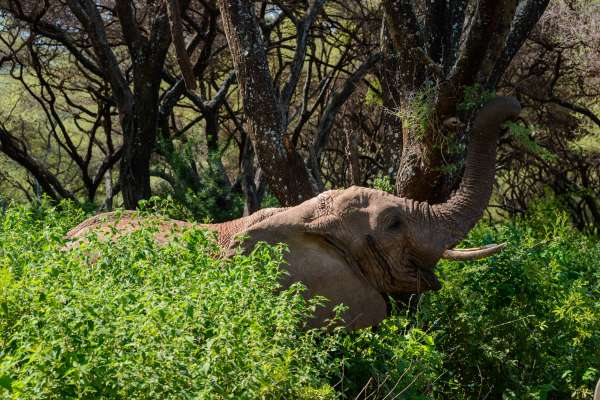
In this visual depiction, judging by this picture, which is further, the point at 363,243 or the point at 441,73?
the point at 441,73

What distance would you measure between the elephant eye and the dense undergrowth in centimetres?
58

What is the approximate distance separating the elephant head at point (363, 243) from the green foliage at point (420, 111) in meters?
1.39

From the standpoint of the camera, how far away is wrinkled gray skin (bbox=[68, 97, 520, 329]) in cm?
683

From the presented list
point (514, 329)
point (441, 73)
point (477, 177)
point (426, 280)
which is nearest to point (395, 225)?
point (426, 280)

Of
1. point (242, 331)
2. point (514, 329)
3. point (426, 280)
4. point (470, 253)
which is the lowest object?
point (514, 329)

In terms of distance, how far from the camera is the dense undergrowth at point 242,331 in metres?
4.37

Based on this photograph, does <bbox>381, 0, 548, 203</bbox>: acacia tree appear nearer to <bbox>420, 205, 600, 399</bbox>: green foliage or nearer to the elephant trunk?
the elephant trunk

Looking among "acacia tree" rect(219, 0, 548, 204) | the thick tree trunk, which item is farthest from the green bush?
the thick tree trunk

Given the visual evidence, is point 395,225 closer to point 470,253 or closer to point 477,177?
point 470,253

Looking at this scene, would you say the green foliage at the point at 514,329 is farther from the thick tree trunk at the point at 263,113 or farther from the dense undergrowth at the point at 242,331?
the thick tree trunk at the point at 263,113

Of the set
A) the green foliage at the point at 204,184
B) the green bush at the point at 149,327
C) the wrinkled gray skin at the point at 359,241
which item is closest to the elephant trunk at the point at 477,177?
the wrinkled gray skin at the point at 359,241

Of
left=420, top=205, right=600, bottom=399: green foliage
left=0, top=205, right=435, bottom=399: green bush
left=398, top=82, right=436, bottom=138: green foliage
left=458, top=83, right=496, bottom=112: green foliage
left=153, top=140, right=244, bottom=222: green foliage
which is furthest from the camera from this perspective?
left=153, top=140, right=244, bottom=222: green foliage

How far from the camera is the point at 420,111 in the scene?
838cm

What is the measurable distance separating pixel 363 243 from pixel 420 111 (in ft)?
6.06
